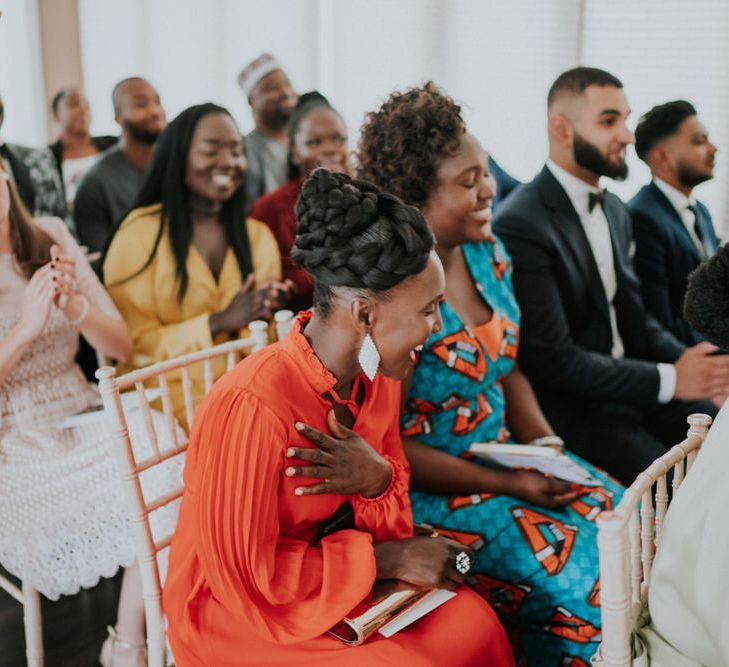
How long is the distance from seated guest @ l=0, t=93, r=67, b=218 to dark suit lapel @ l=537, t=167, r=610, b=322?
90.2 inches

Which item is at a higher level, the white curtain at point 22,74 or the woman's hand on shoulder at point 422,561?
the white curtain at point 22,74

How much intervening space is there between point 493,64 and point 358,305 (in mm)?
A: 3205

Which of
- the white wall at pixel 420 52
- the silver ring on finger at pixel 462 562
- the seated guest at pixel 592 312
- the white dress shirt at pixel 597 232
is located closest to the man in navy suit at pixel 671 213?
the seated guest at pixel 592 312

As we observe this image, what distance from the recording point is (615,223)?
8.97ft

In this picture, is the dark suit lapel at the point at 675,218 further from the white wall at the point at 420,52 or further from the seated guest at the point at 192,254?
the seated guest at the point at 192,254

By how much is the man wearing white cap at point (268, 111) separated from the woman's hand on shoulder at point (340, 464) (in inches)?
105

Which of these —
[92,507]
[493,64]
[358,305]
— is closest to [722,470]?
[358,305]

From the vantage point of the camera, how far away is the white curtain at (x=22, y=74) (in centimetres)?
578

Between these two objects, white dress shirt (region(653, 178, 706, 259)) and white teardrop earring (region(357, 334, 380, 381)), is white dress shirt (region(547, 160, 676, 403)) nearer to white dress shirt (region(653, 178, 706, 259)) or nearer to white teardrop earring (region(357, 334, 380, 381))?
white dress shirt (region(653, 178, 706, 259))

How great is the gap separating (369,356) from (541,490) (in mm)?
617

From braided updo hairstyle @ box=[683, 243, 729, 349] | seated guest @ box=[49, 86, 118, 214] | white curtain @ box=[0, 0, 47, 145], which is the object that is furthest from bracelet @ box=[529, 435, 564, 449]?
white curtain @ box=[0, 0, 47, 145]

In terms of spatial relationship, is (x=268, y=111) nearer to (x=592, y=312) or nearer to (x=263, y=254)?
(x=263, y=254)

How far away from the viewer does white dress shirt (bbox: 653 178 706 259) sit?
2.99 meters

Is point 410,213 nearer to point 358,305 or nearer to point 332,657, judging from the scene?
point 358,305
